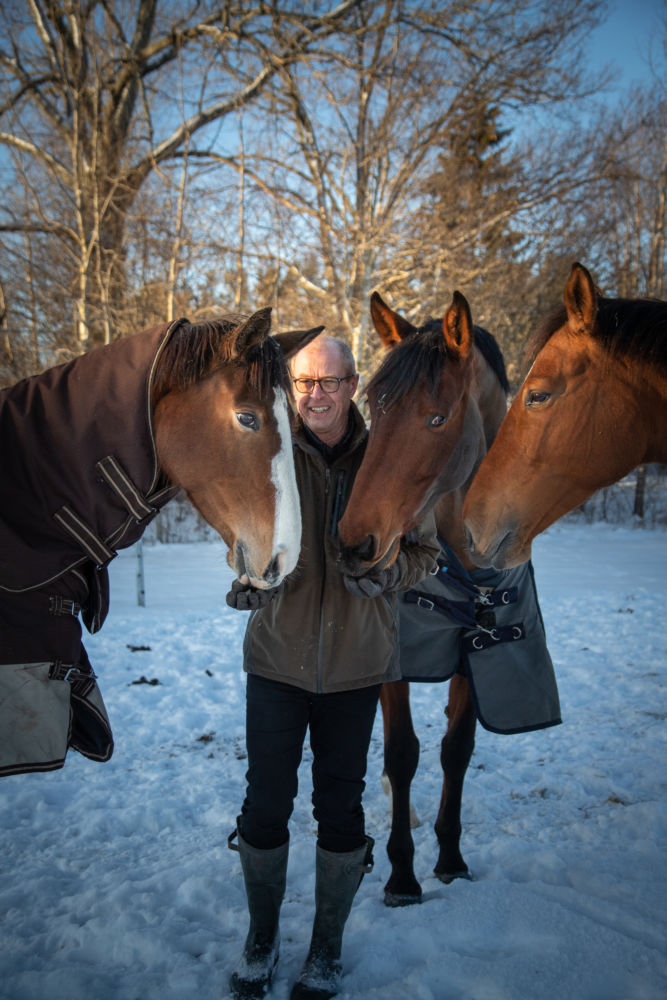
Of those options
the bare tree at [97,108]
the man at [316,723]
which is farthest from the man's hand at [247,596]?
the bare tree at [97,108]

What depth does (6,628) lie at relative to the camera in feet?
4.52

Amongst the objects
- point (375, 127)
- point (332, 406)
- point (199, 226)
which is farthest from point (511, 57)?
point (332, 406)

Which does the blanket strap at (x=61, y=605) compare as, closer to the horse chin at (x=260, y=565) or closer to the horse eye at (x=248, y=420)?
the horse chin at (x=260, y=565)

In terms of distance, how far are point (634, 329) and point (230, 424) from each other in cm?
125

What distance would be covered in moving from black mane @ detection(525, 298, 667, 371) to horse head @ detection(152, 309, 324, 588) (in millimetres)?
1011

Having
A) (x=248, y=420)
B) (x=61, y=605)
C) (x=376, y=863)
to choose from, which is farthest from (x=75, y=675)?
(x=376, y=863)

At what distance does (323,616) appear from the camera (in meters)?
1.73

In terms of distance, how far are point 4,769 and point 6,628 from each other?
0.35 m

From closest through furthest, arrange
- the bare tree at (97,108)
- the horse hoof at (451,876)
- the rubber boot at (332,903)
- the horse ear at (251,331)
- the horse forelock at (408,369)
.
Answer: the horse ear at (251,331) < the rubber boot at (332,903) < the horse forelock at (408,369) < the horse hoof at (451,876) < the bare tree at (97,108)

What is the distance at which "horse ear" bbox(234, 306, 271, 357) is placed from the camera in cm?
148

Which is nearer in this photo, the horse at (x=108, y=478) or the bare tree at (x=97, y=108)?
the horse at (x=108, y=478)

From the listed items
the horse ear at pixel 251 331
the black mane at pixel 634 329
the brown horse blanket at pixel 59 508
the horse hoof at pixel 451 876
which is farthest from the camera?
the horse hoof at pixel 451 876

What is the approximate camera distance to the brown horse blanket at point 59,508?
4.48 feet

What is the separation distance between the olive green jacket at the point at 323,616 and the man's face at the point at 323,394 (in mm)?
91
